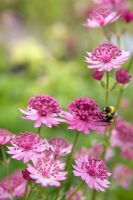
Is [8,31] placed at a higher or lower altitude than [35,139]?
higher

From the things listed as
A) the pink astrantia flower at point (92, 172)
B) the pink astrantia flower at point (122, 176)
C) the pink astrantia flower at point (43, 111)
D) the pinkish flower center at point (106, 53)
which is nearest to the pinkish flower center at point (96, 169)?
the pink astrantia flower at point (92, 172)

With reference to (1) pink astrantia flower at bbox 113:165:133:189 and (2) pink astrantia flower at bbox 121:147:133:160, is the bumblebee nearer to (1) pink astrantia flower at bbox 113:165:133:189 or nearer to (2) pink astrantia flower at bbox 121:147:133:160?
(2) pink astrantia flower at bbox 121:147:133:160

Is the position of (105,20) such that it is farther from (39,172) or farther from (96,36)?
(96,36)

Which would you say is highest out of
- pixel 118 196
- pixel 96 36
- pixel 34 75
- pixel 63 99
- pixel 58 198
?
pixel 96 36

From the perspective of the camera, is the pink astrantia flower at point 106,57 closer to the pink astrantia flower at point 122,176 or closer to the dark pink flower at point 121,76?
the dark pink flower at point 121,76

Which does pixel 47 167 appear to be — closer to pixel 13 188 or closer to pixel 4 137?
pixel 4 137

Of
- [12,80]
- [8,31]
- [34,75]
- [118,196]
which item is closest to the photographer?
[118,196]

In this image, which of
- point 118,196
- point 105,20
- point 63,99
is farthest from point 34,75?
point 105,20

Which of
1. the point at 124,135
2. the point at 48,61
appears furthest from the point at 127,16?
the point at 48,61
